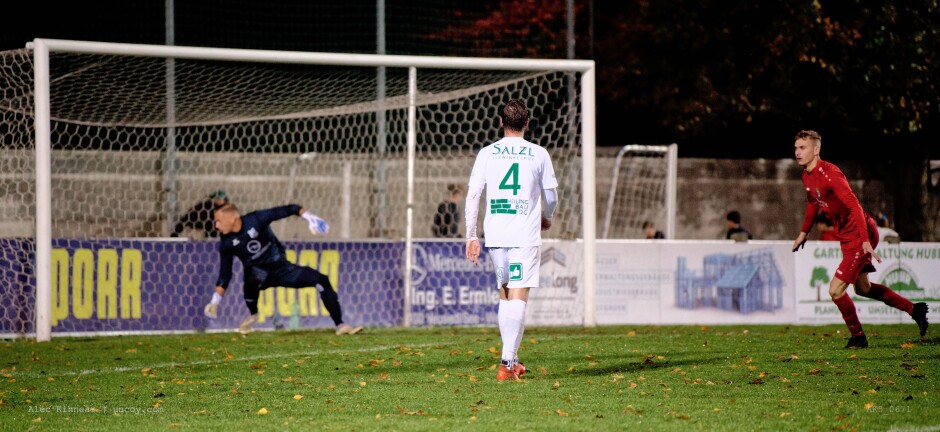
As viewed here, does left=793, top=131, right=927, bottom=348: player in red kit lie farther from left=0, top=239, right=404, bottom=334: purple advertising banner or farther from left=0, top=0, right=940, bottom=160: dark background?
left=0, top=0, right=940, bottom=160: dark background

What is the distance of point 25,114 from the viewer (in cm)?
1385

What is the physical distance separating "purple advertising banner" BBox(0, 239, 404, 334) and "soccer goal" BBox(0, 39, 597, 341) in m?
0.02

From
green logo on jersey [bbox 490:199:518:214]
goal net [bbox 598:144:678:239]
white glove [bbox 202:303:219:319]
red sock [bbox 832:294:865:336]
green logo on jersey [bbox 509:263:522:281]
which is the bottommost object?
white glove [bbox 202:303:219:319]

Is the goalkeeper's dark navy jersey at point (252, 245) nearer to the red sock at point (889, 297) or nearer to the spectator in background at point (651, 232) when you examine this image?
the red sock at point (889, 297)

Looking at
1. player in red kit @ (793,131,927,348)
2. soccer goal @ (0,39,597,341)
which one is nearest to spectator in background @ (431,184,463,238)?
soccer goal @ (0,39,597,341)

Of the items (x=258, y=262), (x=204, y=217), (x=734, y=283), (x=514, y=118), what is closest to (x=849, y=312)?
(x=514, y=118)

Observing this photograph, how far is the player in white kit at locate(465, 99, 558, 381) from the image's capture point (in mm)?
8820

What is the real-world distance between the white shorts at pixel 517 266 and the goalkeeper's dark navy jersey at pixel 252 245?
5.45 metres

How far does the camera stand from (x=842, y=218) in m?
11.2

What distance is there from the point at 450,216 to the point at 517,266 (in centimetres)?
868

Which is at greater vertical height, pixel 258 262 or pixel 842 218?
pixel 842 218

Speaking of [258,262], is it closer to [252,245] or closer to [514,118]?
[252,245]

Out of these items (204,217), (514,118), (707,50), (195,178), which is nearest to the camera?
(514,118)

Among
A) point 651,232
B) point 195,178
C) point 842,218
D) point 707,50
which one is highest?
point 707,50
